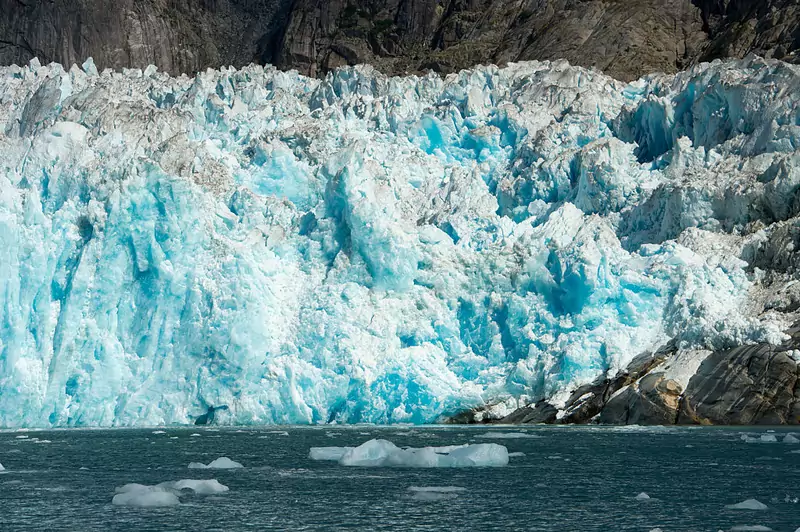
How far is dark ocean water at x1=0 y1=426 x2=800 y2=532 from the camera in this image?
21.6 metres

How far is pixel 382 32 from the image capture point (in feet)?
312

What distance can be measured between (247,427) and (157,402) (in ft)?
14.3

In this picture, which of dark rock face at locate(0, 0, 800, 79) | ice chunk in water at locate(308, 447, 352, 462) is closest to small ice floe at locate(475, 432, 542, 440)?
ice chunk in water at locate(308, 447, 352, 462)

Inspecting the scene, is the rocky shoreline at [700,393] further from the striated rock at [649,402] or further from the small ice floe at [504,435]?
the small ice floe at [504,435]

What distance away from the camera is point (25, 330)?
166 ft

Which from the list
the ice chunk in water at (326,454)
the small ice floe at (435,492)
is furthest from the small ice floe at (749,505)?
the ice chunk in water at (326,454)

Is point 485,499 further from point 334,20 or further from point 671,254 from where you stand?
point 334,20

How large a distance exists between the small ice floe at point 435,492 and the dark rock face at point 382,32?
5877 cm

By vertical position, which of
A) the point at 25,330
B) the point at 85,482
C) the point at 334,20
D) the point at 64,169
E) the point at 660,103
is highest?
the point at 334,20

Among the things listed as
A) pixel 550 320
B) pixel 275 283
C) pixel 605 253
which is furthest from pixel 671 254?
pixel 275 283

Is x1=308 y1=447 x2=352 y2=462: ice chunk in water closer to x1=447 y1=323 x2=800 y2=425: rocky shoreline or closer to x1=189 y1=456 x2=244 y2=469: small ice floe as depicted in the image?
x1=189 y1=456 x2=244 y2=469: small ice floe

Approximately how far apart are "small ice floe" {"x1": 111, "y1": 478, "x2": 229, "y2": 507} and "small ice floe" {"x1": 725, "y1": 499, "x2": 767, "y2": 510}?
447 inches

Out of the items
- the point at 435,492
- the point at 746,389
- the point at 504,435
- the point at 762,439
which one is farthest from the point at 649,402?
the point at 435,492

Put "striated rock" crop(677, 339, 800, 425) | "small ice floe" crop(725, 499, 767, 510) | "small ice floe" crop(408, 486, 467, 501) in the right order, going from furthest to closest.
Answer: "striated rock" crop(677, 339, 800, 425) → "small ice floe" crop(408, 486, 467, 501) → "small ice floe" crop(725, 499, 767, 510)
